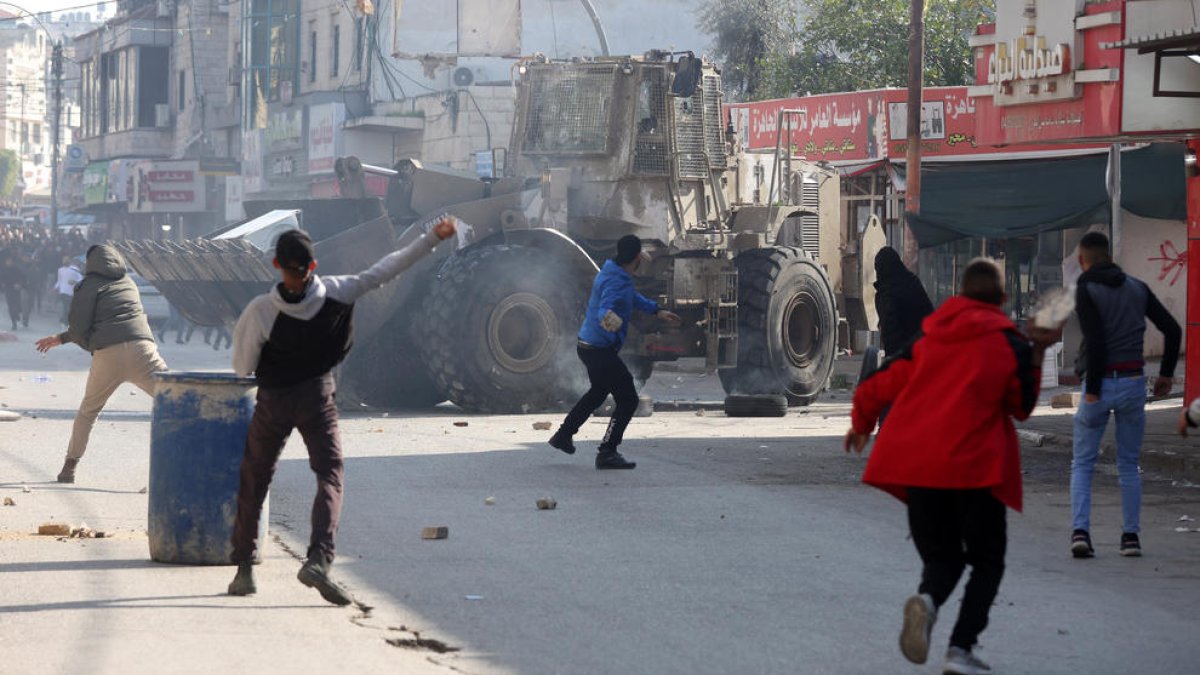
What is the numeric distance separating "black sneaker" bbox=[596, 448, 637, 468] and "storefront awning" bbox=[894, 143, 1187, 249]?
11.2 metres

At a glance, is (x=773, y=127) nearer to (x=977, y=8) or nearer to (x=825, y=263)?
(x=977, y=8)

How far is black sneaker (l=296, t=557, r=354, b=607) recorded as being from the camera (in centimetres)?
767

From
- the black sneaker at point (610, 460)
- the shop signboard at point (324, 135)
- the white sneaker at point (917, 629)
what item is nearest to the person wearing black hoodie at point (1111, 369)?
the white sneaker at point (917, 629)

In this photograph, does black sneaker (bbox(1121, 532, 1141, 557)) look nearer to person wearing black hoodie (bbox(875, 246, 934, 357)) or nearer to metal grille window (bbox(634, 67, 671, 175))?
person wearing black hoodie (bbox(875, 246, 934, 357))

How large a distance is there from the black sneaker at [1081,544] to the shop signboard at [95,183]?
55742mm

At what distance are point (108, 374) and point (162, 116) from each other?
51.2 metres

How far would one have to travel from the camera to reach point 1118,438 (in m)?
9.59

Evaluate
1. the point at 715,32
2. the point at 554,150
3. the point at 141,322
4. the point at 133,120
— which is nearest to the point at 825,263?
the point at 554,150

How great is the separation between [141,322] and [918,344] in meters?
7.25

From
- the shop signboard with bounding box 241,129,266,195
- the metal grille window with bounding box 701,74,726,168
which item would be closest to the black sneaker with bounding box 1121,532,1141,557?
the metal grille window with bounding box 701,74,726,168

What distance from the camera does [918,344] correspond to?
6668 millimetres

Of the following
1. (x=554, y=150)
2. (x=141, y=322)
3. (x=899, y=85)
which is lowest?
(x=141, y=322)

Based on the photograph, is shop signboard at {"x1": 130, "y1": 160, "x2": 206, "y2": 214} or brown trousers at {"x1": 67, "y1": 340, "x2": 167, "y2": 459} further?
shop signboard at {"x1": 130, "y1": 160, "x2": 206, "y2": 214}

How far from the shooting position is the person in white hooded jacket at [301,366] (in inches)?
307
